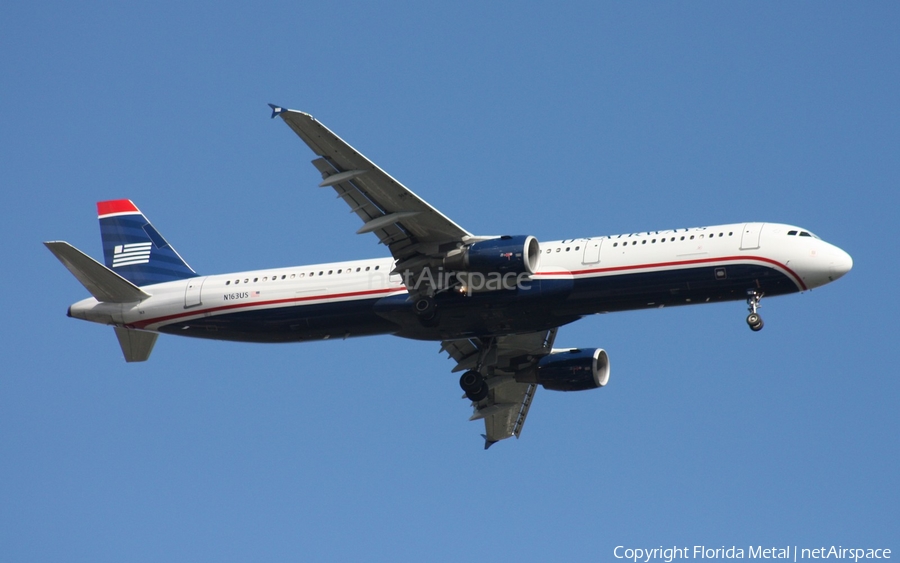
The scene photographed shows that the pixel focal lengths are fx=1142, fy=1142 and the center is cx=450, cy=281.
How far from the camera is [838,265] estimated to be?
39781mm

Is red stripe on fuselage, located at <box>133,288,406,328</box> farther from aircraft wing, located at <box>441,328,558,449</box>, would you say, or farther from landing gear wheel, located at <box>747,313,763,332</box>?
landing gear wheel, located at <box>747,313,763,332</box>

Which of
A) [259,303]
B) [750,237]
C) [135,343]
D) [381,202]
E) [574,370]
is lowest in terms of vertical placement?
[135,343]

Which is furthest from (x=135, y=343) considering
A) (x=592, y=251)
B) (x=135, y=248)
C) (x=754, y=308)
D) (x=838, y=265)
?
(x=838, y=265)

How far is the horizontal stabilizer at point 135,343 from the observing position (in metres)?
47.3

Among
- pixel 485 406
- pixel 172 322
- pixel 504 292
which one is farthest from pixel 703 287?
pixel 172 322

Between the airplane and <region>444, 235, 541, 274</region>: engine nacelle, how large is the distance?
5cm

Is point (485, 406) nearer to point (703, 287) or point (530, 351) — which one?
point (530, 351)

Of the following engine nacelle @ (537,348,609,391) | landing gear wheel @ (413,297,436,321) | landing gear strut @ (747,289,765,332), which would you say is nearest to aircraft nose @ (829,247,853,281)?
landing gear strut @ (747,289,765,332)

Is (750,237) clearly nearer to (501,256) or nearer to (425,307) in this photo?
(501,256)

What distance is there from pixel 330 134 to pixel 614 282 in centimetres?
1138

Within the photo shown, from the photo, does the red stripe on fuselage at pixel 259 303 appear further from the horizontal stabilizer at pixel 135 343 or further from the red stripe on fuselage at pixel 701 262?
the red stripe on fuselage at pixel 701 262

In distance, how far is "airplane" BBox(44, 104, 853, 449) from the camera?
39969 millimetres

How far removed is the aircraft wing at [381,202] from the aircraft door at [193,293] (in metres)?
8.70

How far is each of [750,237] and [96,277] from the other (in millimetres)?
25107
